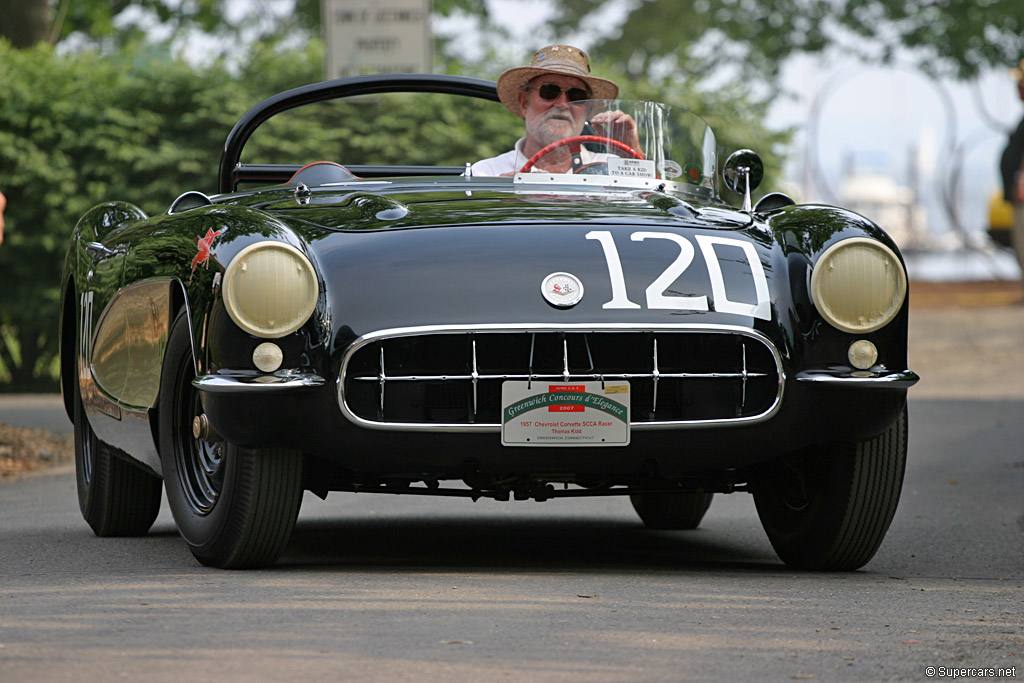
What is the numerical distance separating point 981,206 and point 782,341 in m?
21.9

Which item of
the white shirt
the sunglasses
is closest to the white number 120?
the white shirt

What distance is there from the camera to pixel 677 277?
3973 mm

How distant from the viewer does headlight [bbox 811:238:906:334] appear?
159 inches

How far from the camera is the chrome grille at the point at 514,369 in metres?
3.86

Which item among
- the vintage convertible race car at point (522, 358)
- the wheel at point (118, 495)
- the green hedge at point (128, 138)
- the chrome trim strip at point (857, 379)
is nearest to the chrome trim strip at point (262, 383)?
the vintage convertible race car at point (522, 358)

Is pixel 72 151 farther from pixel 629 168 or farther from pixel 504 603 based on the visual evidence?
pixel 504 603

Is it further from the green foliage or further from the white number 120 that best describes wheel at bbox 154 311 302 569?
the green foliage

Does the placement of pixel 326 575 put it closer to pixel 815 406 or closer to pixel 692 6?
pixel 815 406

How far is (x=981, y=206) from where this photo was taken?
24.8m

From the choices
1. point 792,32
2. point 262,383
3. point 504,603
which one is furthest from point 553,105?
point 792,32

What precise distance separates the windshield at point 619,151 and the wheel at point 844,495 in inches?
45.0

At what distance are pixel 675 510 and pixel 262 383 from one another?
2.41 meters

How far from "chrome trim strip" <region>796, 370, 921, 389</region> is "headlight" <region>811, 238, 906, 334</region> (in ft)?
0.38

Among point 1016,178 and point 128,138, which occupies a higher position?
point 128,138
